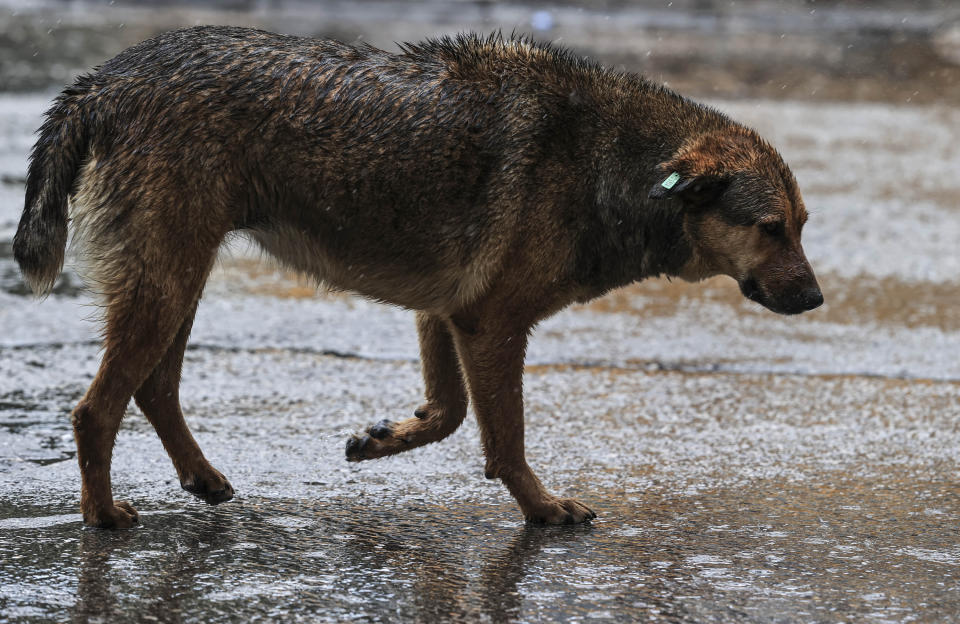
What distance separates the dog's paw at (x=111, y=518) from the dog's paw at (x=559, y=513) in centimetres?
121

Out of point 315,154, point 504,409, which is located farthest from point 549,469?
point 315,154

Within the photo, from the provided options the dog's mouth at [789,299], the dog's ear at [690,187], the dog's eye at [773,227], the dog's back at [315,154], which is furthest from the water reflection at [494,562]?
the dog's ear at [690,187]

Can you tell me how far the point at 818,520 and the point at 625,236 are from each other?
1.10 metres

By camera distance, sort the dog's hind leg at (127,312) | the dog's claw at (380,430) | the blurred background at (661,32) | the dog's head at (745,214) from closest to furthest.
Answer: the dog's hind leg at (127,312) < the dog's head at (745,214) < the dog's claw at (380,430) < the blurred background at (661,32)

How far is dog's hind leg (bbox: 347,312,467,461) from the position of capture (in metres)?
4.84

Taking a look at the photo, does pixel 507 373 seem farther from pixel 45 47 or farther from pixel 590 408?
pixel 45 47

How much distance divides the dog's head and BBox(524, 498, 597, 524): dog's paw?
35.4 inches

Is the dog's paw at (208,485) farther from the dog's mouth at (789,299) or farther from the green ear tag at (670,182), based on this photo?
the dog's mouth at (789,299)

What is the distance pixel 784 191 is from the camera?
183 inches

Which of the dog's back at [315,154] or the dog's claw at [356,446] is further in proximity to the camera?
the dog's claw at [356,446]

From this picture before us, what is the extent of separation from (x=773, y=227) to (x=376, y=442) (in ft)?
4.88

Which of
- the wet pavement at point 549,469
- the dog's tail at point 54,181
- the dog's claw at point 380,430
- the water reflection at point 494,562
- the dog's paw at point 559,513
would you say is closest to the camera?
the water reflection at point 494,562

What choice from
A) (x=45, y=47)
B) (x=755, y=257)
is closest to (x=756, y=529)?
(x=755, y=257)

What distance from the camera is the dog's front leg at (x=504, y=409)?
177 inches
